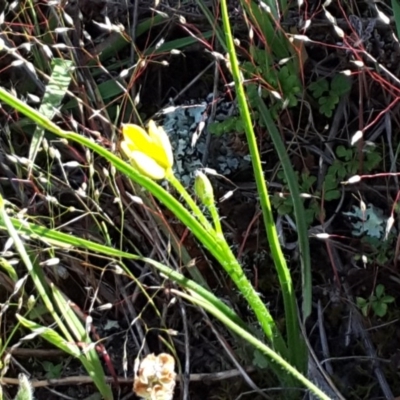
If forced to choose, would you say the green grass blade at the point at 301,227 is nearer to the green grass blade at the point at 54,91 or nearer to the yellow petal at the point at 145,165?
the yellow petal at the point at 145,165

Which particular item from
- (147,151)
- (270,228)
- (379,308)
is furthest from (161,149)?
(379,308)

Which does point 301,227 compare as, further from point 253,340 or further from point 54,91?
point 54,91

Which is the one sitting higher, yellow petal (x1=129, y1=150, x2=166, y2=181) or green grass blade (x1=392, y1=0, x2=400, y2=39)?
yellow petal (x1=129, y1=150, x2=166, y2=181)

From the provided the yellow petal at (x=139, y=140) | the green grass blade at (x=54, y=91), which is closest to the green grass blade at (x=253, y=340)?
the yellow petal at (x=139, y=140)

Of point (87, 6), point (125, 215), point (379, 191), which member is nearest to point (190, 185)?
point (125, 215)

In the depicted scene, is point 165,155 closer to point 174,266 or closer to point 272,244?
point 272,244

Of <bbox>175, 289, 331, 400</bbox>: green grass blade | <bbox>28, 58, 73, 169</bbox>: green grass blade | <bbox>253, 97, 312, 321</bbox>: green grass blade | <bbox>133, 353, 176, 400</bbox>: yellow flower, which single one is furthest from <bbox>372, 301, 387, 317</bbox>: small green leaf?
<bbox>28, 58, 73, 169</bbox>: green grass blade

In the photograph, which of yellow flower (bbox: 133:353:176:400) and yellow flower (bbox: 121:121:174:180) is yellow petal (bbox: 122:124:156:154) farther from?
yellow flower (bbox: 133:353:176:400)
